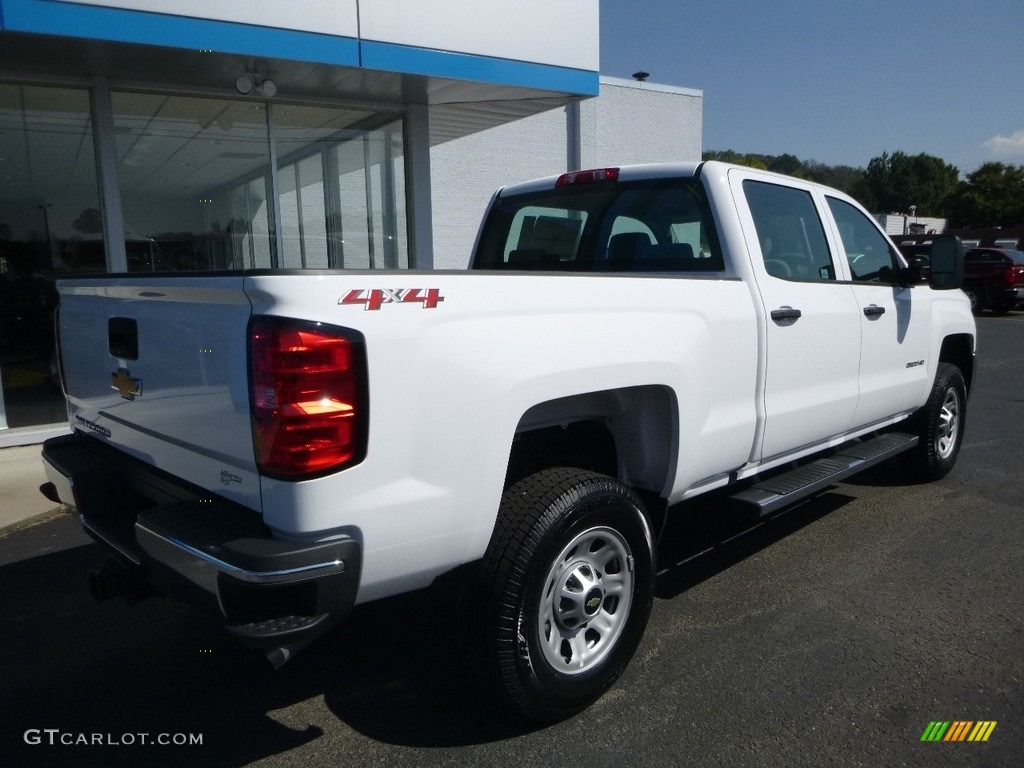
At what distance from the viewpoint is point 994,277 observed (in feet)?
70.4

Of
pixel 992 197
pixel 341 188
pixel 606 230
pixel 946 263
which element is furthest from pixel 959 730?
pixel 992 197

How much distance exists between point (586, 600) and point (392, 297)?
1.32m

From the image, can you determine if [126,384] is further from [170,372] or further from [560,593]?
[560,593]

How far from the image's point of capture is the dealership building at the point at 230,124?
7.14 metres

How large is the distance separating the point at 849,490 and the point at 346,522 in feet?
14.8

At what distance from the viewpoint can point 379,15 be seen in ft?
25.2

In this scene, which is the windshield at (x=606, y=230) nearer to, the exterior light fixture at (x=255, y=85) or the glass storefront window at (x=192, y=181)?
the exterior light fixture at (x=255, y=85)

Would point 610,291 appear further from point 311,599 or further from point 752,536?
point 752,536

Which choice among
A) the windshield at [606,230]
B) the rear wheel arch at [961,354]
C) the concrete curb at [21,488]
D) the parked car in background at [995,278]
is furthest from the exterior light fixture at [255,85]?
the parked car in background at [995,278]

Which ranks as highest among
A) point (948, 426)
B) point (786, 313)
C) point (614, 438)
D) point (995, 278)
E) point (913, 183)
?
point (913, 183)

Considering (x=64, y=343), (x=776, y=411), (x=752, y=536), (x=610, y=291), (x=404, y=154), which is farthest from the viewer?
(x=404, y=154)

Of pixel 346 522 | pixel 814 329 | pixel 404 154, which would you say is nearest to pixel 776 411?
pixel 814 329

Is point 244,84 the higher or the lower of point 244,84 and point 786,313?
the higher

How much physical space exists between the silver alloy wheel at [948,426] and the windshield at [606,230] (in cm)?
285
